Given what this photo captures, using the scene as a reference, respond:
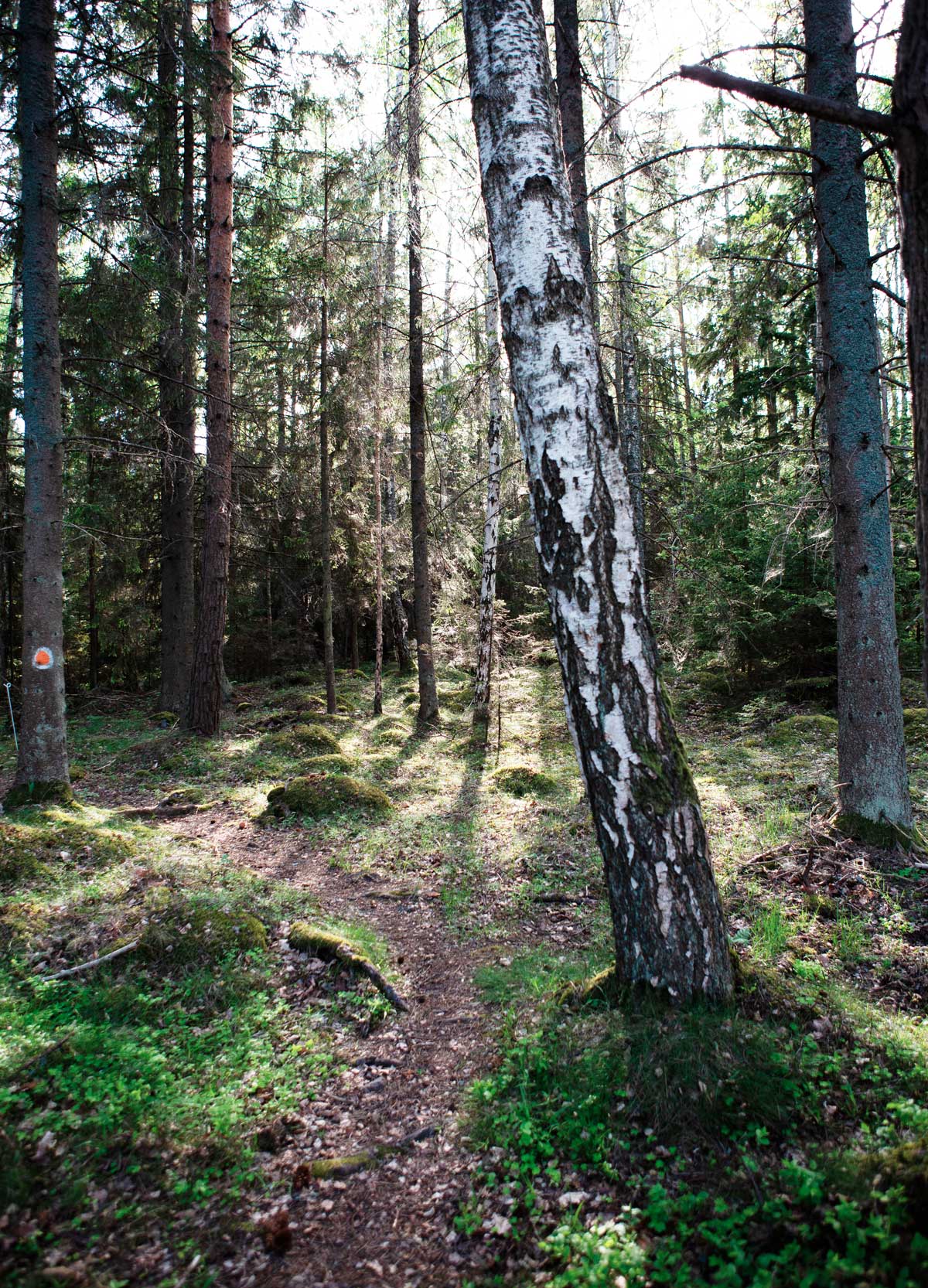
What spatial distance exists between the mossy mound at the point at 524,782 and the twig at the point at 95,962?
19.0ft

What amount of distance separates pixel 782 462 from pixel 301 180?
11469 millimetres

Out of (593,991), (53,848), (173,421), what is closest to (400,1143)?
(593,991)

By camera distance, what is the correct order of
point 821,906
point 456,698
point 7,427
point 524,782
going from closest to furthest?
point 821,906, point 524,782, point 7,427, point 456,698

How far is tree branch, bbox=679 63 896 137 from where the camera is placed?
6.63 ft

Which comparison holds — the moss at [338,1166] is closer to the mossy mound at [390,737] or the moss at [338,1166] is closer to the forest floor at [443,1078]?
the forest floor at [443,1078]

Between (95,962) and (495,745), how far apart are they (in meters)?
8.51

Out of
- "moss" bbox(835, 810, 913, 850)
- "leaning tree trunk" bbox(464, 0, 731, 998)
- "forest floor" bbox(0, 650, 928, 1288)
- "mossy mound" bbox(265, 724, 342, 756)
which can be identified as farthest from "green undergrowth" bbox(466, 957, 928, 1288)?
"mossy mound" bbox(265, 724, 342, 756)

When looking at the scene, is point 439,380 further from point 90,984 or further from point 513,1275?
point 513,1275

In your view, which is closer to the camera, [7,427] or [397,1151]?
[397,1151]

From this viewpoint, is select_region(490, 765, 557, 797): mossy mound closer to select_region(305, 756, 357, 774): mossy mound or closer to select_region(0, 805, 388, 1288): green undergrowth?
select_region(305, 756, 357, 774): mossy mound

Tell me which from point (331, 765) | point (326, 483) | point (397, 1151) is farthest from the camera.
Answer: point (326, 483)

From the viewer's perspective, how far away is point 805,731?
10586 millimetres

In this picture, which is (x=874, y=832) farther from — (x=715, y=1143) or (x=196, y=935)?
(x=196, y=935)

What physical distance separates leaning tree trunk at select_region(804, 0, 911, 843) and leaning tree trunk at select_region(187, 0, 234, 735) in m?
8.84
